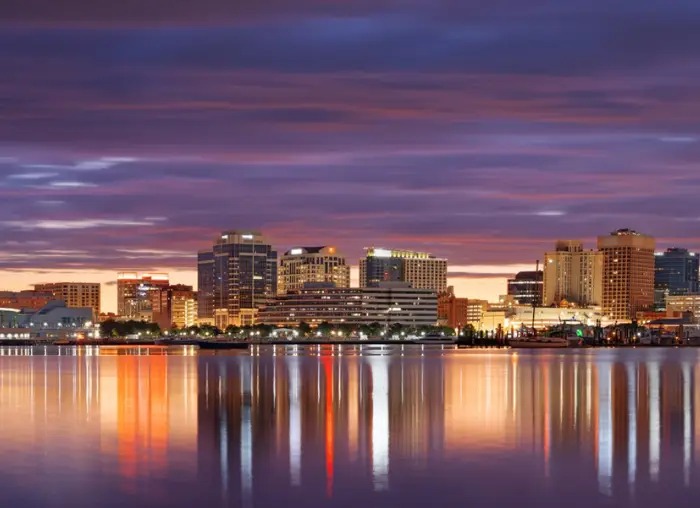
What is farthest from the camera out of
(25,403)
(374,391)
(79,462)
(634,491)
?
(374,391)

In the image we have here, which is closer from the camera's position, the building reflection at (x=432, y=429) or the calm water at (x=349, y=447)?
the calm water at (x=349, y=447)

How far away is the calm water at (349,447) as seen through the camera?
33.2 metres

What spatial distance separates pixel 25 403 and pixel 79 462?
27188 millimetres

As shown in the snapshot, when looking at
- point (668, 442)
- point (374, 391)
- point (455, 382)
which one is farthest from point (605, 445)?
point (455, 382)

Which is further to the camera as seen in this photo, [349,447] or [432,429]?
[432,429]

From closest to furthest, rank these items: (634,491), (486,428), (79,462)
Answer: (634,491) → (79,462) → (486,428)

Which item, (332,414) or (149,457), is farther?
(332,414)

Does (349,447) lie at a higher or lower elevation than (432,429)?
higher

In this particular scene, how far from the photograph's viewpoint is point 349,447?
43375 mm

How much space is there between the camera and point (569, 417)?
5631 cm

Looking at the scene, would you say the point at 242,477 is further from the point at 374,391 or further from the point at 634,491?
the point at 374,391

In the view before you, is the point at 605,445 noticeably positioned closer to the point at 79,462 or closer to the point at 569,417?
the point at 569,417

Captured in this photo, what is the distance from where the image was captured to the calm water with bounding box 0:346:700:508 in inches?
1308

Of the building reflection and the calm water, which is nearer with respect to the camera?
the calm water
